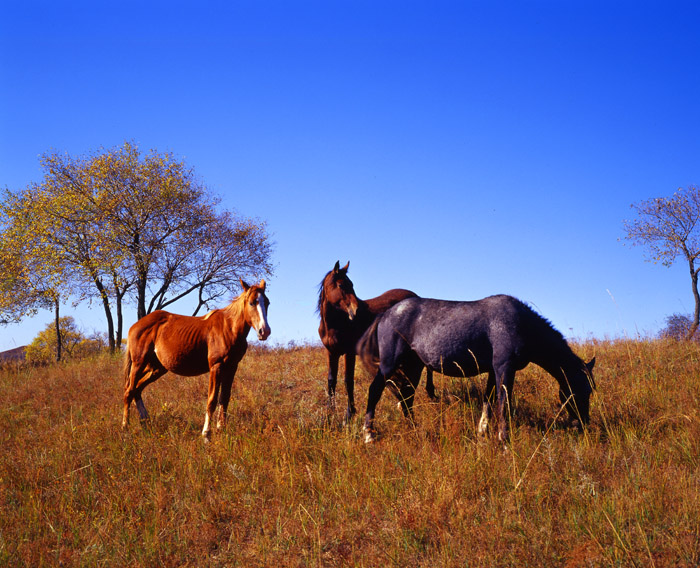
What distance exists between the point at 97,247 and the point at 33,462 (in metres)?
23.0

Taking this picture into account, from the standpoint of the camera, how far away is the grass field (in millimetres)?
4586

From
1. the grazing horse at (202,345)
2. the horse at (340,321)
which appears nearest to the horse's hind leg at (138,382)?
the grazing horse at (202,345)

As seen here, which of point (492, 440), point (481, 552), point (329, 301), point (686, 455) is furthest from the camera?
point (329, 301)

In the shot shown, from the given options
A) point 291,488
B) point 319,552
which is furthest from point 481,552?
point 291,488

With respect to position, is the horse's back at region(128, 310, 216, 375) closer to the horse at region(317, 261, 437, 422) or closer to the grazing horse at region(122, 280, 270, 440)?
the grazing horse at region(122, 280, 270, 440)

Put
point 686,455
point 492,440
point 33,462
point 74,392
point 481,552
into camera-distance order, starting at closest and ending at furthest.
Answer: point 481,552, point 686,455, point 492,440, point 33,462, point 74,392

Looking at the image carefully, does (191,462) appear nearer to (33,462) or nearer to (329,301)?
(33,462)

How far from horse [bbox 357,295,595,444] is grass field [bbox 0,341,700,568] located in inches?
20.2

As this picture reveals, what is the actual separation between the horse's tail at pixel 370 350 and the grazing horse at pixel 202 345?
161 centimetres

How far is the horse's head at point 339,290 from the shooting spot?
956 cm

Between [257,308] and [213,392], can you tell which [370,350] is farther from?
[213,392]

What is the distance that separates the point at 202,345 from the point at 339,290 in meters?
2.66

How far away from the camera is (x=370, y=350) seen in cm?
827

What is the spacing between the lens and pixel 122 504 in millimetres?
5891
